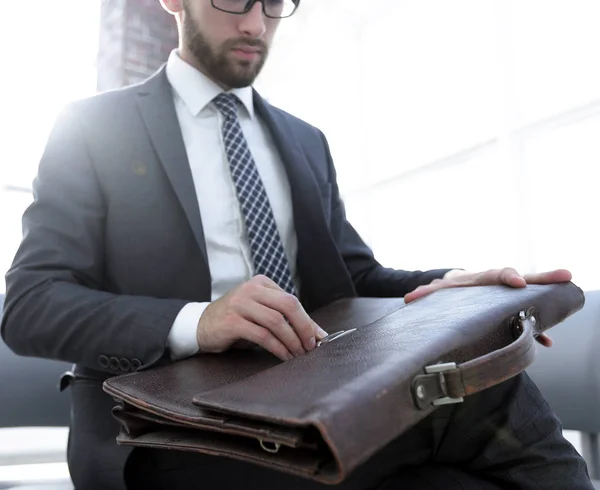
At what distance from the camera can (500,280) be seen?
76 centimetres

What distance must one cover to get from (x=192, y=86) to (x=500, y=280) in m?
0.73

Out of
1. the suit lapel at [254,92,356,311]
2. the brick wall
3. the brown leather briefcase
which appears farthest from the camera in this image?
the brick wall

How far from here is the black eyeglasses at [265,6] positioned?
1017 mm

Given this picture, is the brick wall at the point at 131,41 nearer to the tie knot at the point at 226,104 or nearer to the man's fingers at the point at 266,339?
the tie knot at the point at 226,104

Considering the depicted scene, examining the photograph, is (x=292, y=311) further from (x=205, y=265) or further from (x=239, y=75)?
(x=239, y=75)

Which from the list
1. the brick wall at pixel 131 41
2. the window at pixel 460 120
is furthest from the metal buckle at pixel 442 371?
the brick wall at pixel 131 41

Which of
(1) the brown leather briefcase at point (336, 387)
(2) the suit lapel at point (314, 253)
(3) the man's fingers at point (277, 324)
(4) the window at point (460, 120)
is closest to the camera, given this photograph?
(1) the brown leather briefcase at point (336, 387)

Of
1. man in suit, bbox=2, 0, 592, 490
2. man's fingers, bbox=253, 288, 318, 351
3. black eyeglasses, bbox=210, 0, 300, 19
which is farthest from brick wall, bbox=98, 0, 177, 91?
man's fingers, bbox=253, 288, 318, 351

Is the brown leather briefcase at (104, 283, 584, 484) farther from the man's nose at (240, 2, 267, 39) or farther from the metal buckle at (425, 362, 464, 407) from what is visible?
the man's nose at (240, 2, 267, 39)

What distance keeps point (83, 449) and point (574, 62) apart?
2.79 meters

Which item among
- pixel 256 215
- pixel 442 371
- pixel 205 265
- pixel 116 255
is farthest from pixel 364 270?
pixel 442 371

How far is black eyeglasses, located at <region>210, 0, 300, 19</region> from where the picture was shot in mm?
1017

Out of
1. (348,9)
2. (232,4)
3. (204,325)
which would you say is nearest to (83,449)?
(204,325)

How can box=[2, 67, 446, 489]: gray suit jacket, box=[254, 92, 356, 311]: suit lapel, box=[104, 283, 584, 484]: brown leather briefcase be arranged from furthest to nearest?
box=[254, 92, 356, 311]: suit lapel, box=[2, 67, 446, 489]: gray suit jacket, box=[104, 283, 584, 484]: brown leather briefcase
